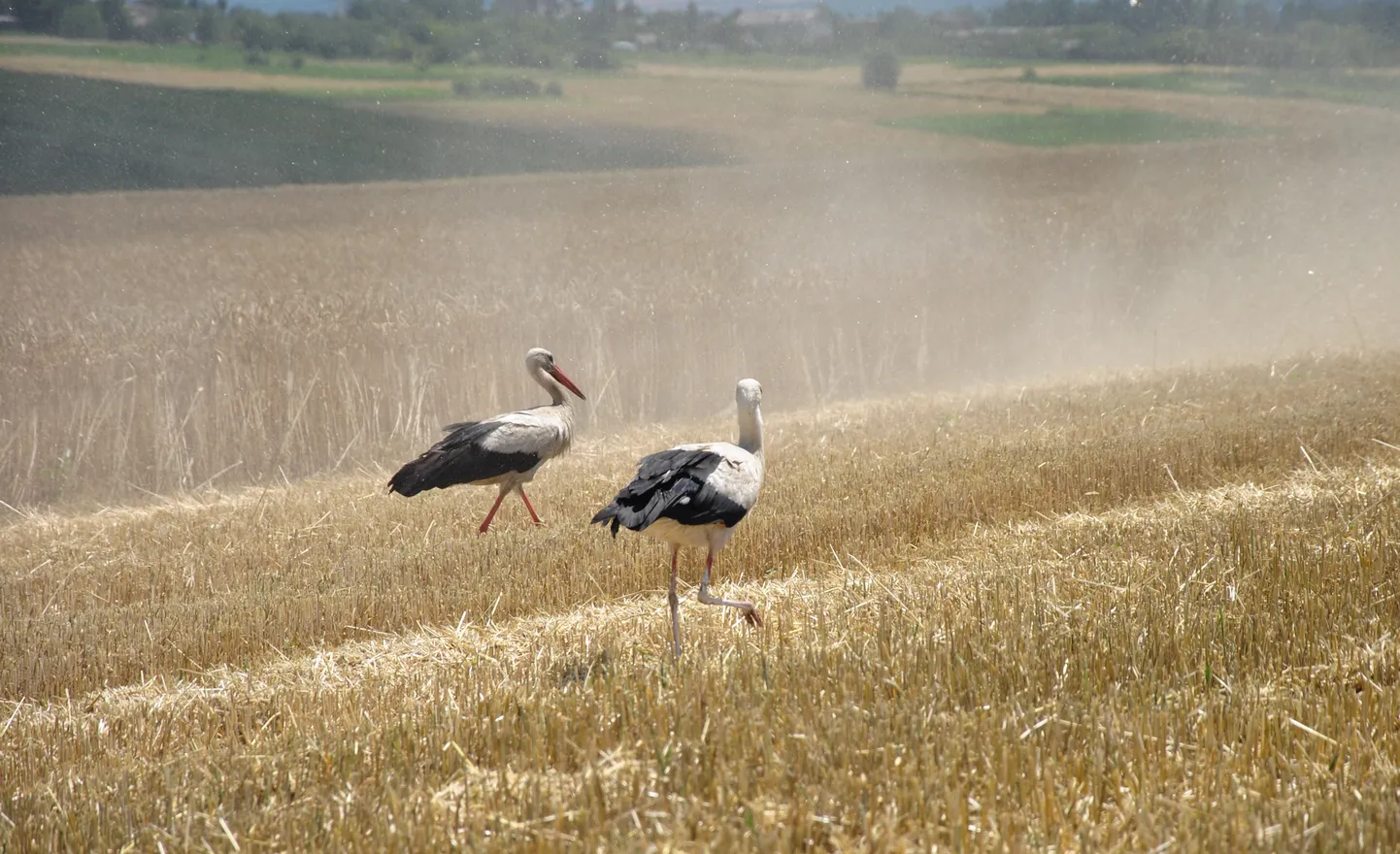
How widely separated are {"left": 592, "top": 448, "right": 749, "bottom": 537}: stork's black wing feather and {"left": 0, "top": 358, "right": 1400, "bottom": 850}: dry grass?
58 cm

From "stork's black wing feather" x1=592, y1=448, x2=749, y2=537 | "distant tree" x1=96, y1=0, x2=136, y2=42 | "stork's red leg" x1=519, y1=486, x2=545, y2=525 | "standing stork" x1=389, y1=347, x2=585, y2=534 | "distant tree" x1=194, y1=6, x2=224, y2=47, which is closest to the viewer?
"stork's black wing feather" x1=592, y1=448, x2=749, y2=537

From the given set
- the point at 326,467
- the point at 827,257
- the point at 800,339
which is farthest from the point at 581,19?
the point at 326,467

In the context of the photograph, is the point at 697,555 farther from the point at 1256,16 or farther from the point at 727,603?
the point at 1256,16

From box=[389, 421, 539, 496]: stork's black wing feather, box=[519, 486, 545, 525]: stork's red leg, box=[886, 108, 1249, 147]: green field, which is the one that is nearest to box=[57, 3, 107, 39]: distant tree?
box=[886, 108, 1249, 147]: green field

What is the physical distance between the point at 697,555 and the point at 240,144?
770 inches

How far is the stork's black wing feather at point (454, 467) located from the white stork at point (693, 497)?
315 centimetres

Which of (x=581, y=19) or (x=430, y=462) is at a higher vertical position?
(x=581, y=19)

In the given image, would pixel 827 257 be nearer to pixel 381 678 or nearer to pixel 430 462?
pixel 430 462

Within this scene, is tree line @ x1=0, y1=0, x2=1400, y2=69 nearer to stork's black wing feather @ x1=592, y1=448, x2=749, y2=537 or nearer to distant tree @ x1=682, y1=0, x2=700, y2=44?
distant tree @ x1=682, y1=0, x2=700, y2=44

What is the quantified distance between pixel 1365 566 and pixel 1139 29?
93.0 feet

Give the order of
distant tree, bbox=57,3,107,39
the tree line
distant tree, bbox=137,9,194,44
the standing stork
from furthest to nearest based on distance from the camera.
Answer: the tree line
distant tree, bbox=137,9,194,44
distant tree, bbox=57,3,107,39
the standing stork

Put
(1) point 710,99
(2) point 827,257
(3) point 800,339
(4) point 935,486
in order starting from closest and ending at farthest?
(4) point 935,486
(3) point 800,339
(2) point 827,257
(1) point 710,99

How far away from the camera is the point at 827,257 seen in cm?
1991

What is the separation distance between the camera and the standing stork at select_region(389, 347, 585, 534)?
8.65m
